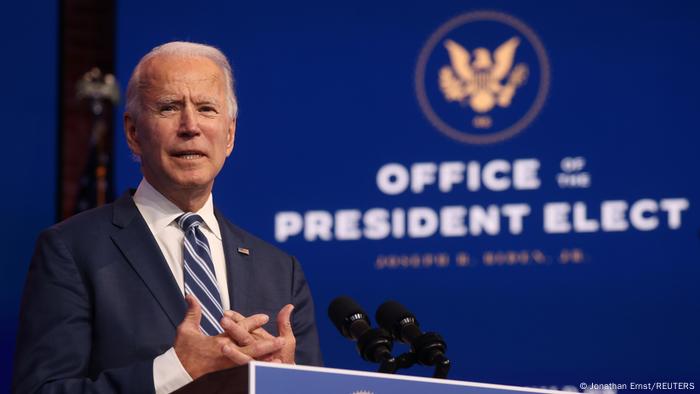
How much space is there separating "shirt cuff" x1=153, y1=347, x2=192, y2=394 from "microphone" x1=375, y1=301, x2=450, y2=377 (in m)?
0.42

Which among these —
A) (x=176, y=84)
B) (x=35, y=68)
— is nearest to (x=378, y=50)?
(x=35, y=68)

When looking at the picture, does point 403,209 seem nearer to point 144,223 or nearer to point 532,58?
point 532,58

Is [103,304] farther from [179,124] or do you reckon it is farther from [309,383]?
[309,383]

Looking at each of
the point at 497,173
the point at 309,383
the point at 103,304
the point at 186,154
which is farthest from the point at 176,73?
the point at 497,173

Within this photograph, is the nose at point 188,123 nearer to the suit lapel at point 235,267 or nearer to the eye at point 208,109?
the eye at point 208,109

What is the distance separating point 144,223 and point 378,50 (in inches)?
92.1

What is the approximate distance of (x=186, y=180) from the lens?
7.21ft

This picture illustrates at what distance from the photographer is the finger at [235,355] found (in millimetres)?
1738

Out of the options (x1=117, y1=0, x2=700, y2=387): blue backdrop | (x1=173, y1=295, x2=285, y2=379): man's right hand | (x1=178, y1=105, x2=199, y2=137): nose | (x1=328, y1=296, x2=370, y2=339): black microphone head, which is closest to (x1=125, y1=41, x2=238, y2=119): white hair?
(x1=178, y1=105, x2=199, y2=137): nose

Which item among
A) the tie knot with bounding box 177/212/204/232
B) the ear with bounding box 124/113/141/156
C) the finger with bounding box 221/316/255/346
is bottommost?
the finger with bounding box 221/316/255/346

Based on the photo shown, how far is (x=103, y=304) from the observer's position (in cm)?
201

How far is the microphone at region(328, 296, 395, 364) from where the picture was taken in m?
1.91

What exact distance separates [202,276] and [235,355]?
0.42m

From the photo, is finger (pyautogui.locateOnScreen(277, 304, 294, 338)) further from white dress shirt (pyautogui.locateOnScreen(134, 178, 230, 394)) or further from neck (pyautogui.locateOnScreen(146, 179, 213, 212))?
neck (pyautogui.locateOnScreen(146, 179, 213, 212))
